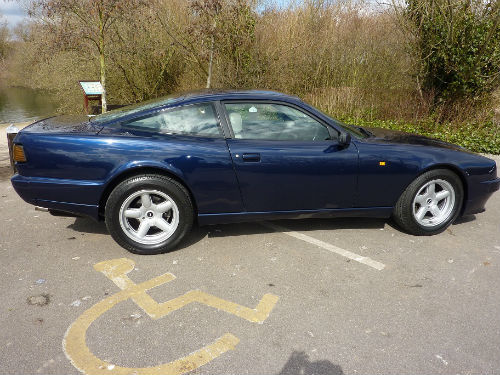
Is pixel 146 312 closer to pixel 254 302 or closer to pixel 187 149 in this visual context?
pixel 254 302

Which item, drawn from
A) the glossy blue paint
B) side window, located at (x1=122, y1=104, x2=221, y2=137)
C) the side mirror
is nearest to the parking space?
the glossy blue paint

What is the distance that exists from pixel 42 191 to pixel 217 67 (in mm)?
8683

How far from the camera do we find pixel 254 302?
271cm

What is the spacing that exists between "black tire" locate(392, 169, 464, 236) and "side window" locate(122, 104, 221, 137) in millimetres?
1992

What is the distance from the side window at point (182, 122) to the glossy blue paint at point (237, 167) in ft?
0.19

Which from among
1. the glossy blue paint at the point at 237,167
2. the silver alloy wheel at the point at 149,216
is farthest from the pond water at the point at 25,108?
the silver alloy wheel at the point at 149,216

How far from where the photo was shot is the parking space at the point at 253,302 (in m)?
2.17

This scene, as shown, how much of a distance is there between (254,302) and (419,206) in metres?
2.17

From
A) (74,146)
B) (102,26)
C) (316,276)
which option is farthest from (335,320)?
(102,26)

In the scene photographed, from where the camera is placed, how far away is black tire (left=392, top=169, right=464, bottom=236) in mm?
3662

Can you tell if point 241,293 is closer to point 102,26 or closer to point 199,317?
point 199,317

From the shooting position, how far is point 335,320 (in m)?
2.52

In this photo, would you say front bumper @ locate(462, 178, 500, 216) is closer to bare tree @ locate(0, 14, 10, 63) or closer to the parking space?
the parking space

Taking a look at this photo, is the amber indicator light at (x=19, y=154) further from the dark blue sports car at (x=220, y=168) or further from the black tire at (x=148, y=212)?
the black tire at (x=148, y=212)
